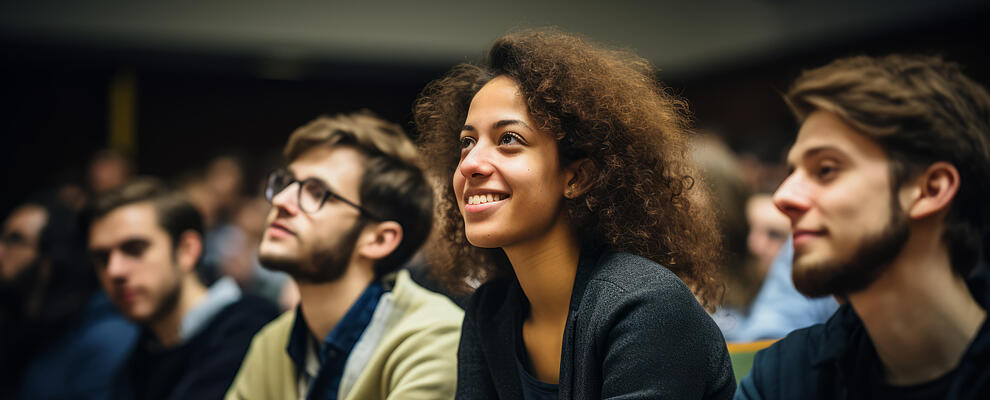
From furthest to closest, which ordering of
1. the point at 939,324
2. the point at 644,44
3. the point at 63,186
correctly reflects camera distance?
the point at 644,44, the point at 63,186, the point at 939,324

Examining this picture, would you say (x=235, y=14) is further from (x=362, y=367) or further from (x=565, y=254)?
(x=565, y=254)

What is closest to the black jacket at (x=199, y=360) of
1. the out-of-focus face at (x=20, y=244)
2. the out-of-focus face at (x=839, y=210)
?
the out-of-focus face at (x=20, y=244)

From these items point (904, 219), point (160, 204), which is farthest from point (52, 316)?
point (904, 219)

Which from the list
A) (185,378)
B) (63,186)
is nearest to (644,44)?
(63,186)

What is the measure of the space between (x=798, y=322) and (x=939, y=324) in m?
1.41

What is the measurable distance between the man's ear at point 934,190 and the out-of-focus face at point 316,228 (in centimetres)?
151

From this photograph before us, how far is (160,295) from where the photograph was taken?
2.93m

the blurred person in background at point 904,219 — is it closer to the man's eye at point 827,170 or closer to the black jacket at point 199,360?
the man's eye at point 827,170

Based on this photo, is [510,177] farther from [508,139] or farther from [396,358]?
[396,358]

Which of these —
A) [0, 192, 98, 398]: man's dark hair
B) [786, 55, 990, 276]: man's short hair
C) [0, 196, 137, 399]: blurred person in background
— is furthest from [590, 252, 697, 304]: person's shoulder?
[0, 192, 98, 398]: man's dark hair

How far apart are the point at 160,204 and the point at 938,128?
276 centimetres

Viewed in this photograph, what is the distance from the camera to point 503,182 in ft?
5.29

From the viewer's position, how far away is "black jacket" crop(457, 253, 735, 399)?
142 cm

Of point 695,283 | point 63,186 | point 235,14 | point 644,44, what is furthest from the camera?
point 644,44
